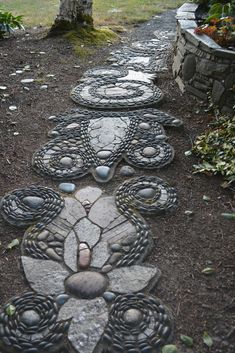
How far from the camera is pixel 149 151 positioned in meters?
3.29

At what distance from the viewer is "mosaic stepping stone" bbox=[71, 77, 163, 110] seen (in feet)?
13.4

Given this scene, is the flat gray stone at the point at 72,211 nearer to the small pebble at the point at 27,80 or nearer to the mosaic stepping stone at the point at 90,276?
the mosaic stepping stone at the point at 90,276

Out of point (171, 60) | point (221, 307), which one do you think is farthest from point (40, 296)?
point (171, 60)

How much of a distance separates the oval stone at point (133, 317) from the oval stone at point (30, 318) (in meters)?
0.43

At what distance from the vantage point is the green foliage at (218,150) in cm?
302

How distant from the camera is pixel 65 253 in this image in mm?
2330

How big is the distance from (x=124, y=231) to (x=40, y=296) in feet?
2.22

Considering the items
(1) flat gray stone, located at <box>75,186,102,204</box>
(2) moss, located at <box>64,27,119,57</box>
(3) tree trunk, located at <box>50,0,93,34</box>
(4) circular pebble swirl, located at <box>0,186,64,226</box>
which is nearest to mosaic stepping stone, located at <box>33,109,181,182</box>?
(1) flat gray stone, located at <box>75,186,102,204</box>

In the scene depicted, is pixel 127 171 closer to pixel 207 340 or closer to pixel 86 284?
pixel 86 284

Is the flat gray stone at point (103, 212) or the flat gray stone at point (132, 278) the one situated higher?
the flat gray stone at point (103, 212)

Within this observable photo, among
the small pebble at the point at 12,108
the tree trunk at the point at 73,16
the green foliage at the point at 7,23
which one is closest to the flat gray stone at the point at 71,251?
the small pebble at the point at 12,108

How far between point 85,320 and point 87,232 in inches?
25.7

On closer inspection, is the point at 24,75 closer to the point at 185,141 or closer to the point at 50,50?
the point at 50,50

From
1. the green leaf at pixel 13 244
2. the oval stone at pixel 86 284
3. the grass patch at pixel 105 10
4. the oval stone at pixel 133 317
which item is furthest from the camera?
the grass patch at pixel 105 10
